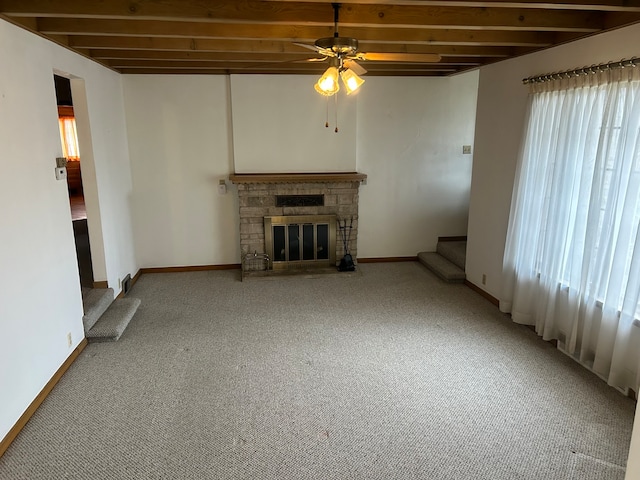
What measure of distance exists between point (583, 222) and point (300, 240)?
331cm

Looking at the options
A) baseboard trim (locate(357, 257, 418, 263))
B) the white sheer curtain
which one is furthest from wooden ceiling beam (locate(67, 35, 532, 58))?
baseboard trim (locate(357, 257, 418, 263))

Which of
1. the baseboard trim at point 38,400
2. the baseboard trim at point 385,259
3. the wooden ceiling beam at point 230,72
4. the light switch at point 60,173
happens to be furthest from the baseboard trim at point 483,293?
the light switch at point 60,173

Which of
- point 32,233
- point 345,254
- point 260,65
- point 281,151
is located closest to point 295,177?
point 281,151

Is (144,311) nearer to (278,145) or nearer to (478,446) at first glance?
(278,145)

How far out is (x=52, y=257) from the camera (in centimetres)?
316

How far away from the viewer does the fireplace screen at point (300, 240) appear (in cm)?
566

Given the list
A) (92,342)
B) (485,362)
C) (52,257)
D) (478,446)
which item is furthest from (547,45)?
(92,342)

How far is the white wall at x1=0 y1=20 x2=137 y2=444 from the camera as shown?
101 inches

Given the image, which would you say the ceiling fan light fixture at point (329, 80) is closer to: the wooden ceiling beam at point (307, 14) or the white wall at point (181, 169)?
the wooden ceiling beam at point (307, 14)

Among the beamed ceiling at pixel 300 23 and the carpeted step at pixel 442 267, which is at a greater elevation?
the beamed ceiling at pixel 300 23

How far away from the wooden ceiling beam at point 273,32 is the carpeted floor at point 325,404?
2406 millimetres

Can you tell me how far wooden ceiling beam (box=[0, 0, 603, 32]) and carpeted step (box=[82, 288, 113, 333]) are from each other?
7.61ft

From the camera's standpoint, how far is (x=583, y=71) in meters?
3.17

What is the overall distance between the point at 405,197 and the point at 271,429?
160 inches
